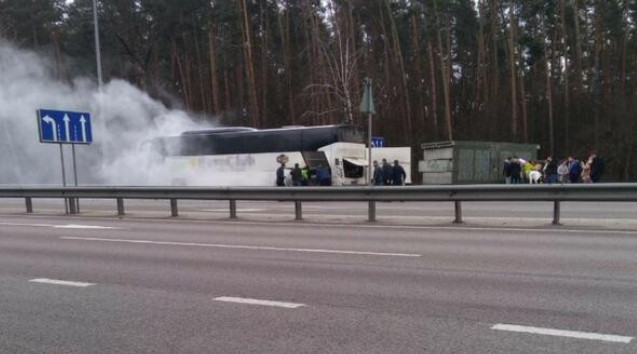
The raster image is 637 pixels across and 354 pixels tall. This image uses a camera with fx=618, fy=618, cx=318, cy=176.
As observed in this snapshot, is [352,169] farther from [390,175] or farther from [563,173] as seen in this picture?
[563,173]

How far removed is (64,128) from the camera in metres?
18.8

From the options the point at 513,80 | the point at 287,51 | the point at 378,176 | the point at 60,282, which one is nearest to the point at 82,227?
the point at 60,282

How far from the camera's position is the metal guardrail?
1188cm

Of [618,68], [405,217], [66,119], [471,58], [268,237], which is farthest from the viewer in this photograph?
[471,58]

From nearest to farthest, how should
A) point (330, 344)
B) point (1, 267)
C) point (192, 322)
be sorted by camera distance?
1. point (330, 344)
2. point (192, 322)
3. point (1, 267)

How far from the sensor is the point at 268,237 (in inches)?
453

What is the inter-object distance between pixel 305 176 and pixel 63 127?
925 centimetres

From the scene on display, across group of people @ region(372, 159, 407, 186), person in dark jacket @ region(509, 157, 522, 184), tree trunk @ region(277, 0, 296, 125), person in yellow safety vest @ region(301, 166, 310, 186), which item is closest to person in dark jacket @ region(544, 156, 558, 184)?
person in dark jacket @ region(509, 157, 522, 184)

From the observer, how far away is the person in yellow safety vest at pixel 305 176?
24078 mm

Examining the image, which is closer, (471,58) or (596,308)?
(596,308)

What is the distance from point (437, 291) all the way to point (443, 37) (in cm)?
4220

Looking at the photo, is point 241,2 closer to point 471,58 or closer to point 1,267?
point 471,58

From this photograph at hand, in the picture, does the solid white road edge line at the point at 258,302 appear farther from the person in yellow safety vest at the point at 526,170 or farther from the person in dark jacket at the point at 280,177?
the person in yellow safety vest at the point at 526,170

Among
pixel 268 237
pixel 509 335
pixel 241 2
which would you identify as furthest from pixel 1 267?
pixel 241 2
